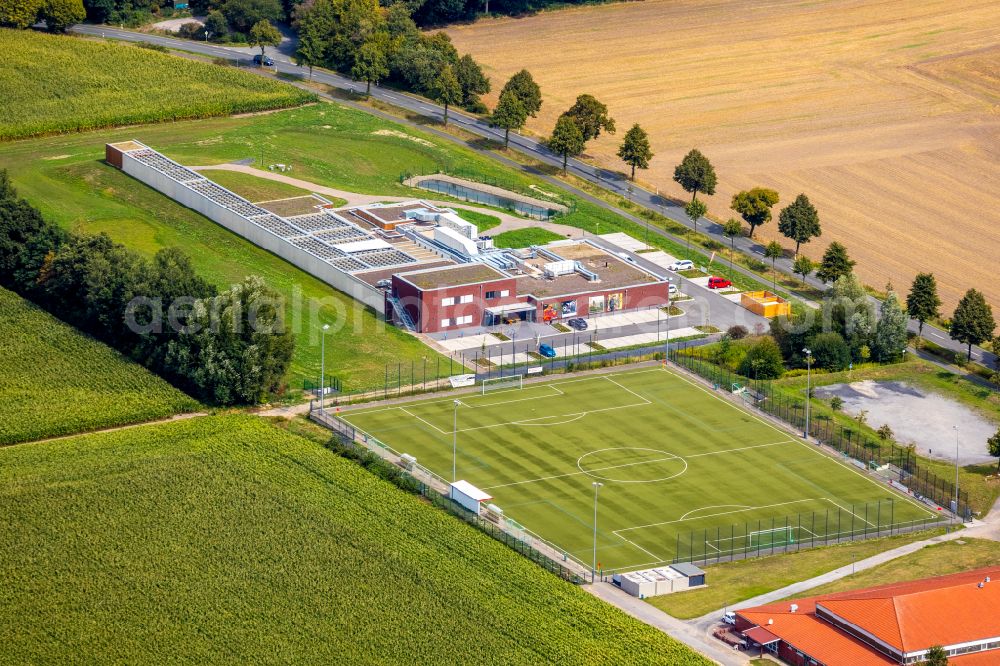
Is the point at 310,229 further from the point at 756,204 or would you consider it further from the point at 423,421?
the point at 756,204

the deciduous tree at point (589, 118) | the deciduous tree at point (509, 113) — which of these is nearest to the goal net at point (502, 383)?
the deciduous tree at point (589, 118)

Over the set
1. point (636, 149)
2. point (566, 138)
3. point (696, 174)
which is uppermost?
point (566, 138)

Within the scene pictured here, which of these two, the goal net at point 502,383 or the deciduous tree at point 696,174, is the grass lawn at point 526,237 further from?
the goal net at point 502,383

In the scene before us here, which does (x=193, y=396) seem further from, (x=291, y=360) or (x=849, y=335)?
(x=849, y=335)

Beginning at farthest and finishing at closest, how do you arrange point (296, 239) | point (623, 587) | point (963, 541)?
1. point (296, 239)
2. point (963, 541)
3. point (623, 587)

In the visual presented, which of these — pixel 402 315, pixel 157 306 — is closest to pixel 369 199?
pixel 402 315

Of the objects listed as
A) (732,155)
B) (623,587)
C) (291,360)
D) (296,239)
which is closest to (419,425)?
(291,360)

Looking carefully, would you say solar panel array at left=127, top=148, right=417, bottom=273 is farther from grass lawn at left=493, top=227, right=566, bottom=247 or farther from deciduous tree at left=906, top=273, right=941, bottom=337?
deciduous tree at left=906, top=273, right=941, bottom=337
